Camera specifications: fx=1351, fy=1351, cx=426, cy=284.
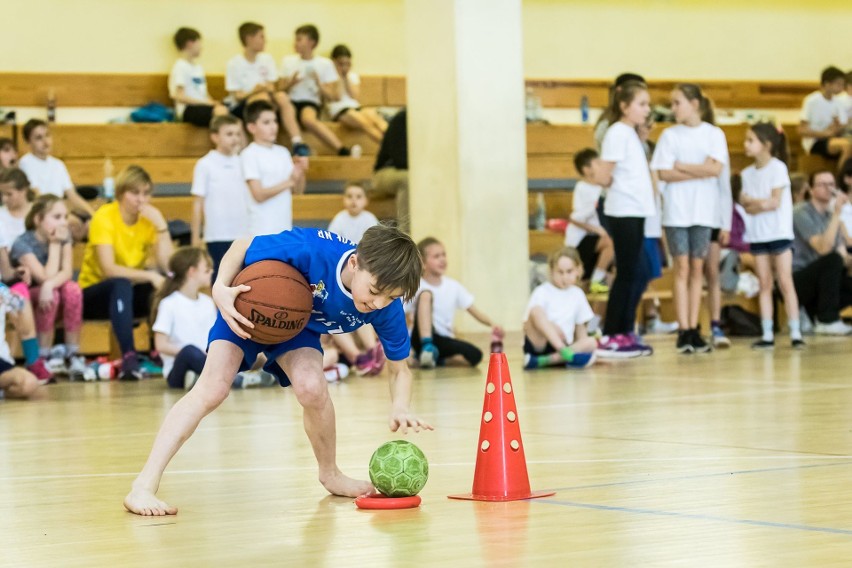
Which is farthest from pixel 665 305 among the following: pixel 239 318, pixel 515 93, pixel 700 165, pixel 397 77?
pixel 239 318

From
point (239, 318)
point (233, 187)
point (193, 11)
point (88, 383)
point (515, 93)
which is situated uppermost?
point (193, 11)

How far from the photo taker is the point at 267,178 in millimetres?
10609

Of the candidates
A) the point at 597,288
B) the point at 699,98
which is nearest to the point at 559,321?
the point at 699,98

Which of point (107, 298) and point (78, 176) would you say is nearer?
point (107, 298)

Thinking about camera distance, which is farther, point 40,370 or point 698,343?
point 698,343

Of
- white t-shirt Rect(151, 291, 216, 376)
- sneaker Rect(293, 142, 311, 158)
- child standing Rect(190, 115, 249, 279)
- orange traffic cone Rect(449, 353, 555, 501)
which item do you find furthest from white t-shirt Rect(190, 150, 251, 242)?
orange traffic cone Rect(449, 353, 555, 501)

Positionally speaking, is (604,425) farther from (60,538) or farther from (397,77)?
(397,77)

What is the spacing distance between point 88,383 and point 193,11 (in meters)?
7.51

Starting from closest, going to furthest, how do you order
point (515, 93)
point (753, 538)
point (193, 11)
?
point (753, 538) → point (515, 93) → point (193, 11)

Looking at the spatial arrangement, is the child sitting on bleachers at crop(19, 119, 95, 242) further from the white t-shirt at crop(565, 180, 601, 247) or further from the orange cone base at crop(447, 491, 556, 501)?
the orange cone base at crop(447, 491, 556, 501)

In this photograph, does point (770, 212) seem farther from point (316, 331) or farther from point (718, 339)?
point (316, 331)

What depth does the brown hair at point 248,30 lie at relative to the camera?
1505 centimetres

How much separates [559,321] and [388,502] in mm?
5560

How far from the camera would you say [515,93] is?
12859 mm
